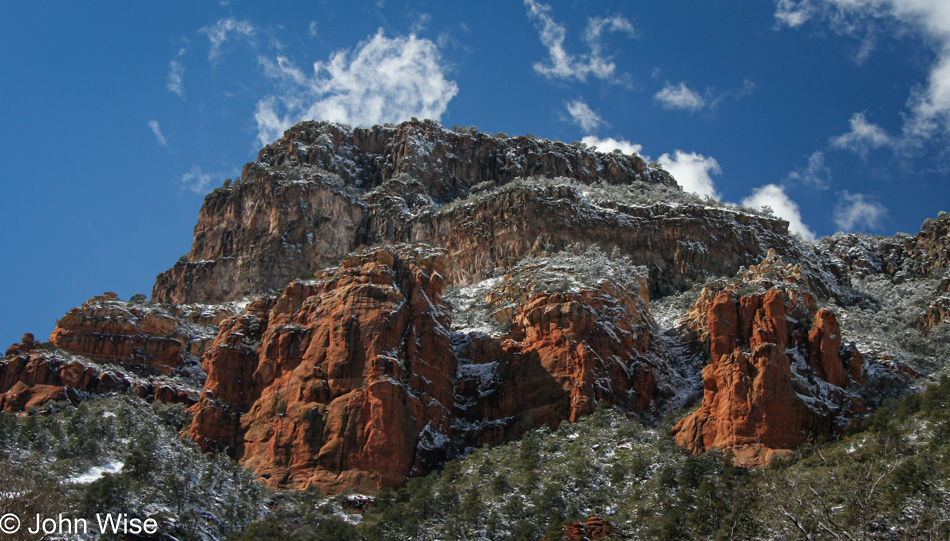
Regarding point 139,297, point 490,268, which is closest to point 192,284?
point 139,297

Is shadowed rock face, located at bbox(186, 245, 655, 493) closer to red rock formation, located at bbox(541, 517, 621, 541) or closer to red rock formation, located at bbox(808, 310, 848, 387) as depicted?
red rock formation, located at bbox(808, 310, 848, 387)

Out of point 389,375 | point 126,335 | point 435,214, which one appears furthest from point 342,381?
point 435,214

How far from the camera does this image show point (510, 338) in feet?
267

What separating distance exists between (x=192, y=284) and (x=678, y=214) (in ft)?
188

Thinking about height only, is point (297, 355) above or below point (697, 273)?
below

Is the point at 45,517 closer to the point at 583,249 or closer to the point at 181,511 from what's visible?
the point at 181,511

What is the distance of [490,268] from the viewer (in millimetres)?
108312

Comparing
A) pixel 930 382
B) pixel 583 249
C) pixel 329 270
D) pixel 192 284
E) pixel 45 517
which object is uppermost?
pixel 192 284

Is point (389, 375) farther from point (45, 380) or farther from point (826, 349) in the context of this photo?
point (826, 349)

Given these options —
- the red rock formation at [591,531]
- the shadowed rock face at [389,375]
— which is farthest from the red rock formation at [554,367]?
the red rock formation at [591,531]

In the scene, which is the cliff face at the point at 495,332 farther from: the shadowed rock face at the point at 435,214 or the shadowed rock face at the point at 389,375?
the shadowed rock face at the point at 435,214

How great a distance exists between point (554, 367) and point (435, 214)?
154ft

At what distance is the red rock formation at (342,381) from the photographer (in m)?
67.9

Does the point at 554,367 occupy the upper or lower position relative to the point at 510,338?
lower
